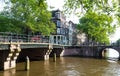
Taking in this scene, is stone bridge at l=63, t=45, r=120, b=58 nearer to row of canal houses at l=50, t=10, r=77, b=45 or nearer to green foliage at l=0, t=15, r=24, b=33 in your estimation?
row of canal houses at l=50, t=10, r=77, b=45

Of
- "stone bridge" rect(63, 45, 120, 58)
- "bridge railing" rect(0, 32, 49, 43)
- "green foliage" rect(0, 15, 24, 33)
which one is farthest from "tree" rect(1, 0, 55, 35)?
"stone bridge" rect(63, 45, 120, 58)

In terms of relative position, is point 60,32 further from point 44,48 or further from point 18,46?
point 18,46

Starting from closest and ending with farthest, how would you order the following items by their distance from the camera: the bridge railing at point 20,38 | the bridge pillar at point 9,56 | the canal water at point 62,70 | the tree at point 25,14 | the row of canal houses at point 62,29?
the canal water at point 62,70
the bridge pillar at point 9,56
the bridge railing at point 20,38
the tree at point 25,14
the row of canal houses at point 62,29

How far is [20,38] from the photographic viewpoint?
122ft

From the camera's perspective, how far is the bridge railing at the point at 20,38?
29.5m

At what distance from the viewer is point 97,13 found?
10484mm

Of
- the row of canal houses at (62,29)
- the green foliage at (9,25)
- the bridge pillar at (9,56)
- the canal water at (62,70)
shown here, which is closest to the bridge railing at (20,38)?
the bridge pillar at (9,56)

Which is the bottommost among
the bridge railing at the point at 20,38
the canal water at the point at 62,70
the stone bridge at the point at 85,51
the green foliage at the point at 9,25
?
the canal water at the point at 62,70

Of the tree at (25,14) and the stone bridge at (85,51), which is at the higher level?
the tree at (25,14)

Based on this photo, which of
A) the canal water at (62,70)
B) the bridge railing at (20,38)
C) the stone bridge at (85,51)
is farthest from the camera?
the stone bridge at (85,51)

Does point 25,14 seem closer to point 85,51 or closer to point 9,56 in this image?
point 9,56

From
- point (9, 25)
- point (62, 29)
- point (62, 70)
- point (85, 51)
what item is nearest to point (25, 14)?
point (9, 25)

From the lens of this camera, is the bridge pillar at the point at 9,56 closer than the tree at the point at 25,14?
Yes

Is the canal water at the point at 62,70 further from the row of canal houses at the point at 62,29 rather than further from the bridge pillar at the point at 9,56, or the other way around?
the row of canal houses at the point at 62,29
